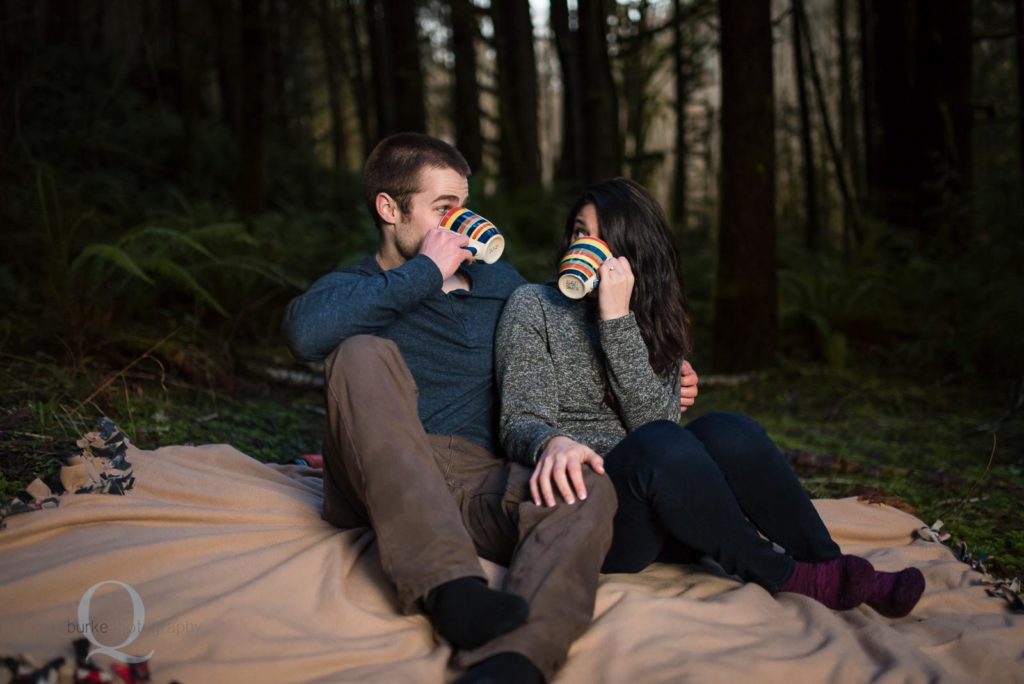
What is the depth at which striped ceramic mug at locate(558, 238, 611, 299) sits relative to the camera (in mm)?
2783

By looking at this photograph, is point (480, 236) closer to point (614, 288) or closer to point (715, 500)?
point (614, 288)

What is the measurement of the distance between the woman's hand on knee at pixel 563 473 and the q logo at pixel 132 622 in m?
1.02

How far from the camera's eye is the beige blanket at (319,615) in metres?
2.26

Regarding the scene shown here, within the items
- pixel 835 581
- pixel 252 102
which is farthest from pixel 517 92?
pixel 835 581

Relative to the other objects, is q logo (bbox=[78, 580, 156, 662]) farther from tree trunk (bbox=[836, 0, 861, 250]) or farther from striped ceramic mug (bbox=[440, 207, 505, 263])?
tree trunk (bbox=[836, 0, 861, 250])

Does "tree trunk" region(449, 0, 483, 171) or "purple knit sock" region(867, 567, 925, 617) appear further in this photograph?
"tree trunk" region(449, 0, 483, 171)

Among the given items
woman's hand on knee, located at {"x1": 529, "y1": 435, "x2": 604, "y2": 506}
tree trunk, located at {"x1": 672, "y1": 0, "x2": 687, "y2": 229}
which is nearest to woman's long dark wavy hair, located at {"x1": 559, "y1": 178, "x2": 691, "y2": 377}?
woman's hand on knee, located at {"x1": 529, "y1": 435, "x2": 604, "y2": 506}

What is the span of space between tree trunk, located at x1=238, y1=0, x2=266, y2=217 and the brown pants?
21.6 feet

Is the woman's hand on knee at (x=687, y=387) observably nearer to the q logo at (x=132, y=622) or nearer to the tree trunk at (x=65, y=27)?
the q logo at (x=132, y=622)

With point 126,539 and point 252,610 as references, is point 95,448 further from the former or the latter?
point 252,610

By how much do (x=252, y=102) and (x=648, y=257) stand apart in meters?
6.48

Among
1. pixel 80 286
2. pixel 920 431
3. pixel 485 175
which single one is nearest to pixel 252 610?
pixel 80 286

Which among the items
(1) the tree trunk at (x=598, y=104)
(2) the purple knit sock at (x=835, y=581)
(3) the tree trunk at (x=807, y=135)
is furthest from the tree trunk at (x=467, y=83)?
(2) the purple knit sock at (x=835, y=581)

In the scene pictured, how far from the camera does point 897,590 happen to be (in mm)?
2637
